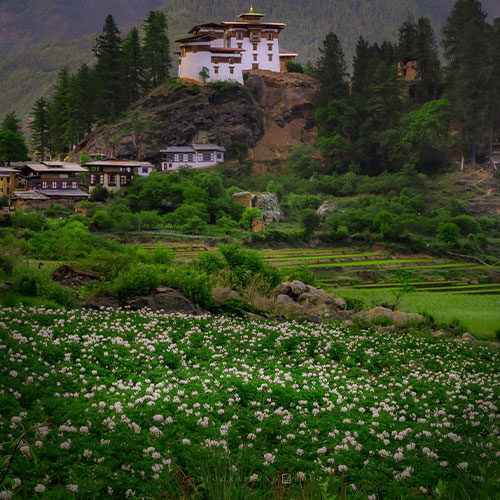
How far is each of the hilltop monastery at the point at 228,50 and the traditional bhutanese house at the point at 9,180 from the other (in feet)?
101

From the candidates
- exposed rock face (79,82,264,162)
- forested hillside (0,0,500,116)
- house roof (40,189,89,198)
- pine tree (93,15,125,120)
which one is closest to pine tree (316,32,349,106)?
exposed rock face (79,82,264,162)

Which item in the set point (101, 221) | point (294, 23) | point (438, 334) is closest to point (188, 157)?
point (101, 221)

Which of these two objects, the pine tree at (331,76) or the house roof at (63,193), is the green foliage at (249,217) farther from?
the pine tree at (331,76)

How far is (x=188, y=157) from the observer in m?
69.3

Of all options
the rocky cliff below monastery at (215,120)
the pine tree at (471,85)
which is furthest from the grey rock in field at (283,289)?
the rocky cliff below monastery at (215,120)

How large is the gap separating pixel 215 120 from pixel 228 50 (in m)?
10.6

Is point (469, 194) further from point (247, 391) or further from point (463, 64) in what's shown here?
point (247, 391)

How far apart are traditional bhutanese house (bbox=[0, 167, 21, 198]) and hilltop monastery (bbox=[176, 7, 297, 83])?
30.7m

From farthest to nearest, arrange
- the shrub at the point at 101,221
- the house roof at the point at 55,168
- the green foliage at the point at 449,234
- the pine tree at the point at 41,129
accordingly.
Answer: the pine tree at the point at 41,129 → the house roof at the point at 55,168 → the green foliage at the point at 449,234 → the shrub at the point at 101,221

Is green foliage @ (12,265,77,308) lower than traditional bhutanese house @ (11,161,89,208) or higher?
lower

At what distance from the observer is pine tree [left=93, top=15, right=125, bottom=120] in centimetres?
7544

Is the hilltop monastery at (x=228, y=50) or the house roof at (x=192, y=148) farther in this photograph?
the hilltop monastery at (x=228, y=50)

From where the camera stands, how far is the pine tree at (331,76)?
76.4 m

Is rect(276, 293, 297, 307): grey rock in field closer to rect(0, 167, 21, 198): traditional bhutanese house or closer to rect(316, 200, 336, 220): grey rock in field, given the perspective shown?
rect(316, 200, 336, 220): grey rock in field
